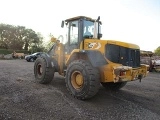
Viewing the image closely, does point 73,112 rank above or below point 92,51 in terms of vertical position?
below

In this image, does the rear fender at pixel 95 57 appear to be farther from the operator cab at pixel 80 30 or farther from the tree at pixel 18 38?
the tree at pixel 18 38

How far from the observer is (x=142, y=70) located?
918 cm

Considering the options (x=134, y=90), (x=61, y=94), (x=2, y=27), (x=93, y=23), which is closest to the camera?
(x=61, y=94)

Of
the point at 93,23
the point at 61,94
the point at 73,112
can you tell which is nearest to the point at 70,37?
the point at 93,23

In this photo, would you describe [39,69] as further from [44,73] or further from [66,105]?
[66,105]

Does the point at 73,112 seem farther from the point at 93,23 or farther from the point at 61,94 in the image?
the point at 93,23

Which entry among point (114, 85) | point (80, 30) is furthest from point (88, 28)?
point (114, 85)

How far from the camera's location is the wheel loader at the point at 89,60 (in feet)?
26.0

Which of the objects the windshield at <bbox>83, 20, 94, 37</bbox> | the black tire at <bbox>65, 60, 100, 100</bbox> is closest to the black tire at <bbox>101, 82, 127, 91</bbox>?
the black tire at <bbox>65, 60, 100, 100</bbox>

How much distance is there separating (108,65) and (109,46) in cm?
75

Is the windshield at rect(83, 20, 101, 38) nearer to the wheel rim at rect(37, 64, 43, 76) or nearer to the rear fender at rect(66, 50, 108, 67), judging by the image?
the rear fender at rect(66, 50, 108, 67)

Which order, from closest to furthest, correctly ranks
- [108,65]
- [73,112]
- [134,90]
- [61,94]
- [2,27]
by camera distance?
[73,112] < [108,65] < [61,94] < [134,90] < [2,27]

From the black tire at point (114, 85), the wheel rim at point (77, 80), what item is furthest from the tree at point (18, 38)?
the wheel rim at point (77, 80)

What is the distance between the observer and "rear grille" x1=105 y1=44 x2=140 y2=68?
27.5 feet
